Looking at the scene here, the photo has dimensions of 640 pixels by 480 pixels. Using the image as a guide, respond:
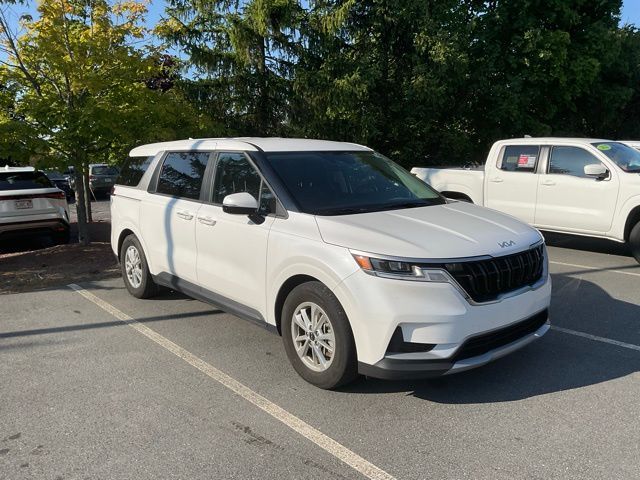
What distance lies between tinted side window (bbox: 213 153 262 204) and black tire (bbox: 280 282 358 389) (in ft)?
3.23

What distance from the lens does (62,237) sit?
1045cm

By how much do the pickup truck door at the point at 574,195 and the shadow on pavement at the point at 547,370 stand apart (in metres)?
3.11

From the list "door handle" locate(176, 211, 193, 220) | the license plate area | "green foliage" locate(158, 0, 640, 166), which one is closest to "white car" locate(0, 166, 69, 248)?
the license plate area

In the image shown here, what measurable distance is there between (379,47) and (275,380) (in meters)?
12.1

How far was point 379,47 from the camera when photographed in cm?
1446

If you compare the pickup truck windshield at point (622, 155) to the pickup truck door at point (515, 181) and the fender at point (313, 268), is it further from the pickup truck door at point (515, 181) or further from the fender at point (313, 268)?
the fender at point (313, 268)

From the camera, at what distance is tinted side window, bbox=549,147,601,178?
8398 millimetres

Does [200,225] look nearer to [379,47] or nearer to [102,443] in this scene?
[102,443]

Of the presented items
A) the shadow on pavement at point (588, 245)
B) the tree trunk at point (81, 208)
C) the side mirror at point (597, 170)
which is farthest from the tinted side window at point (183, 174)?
the shadow on pavement at point (588, 245)

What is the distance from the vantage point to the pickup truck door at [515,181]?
900cm

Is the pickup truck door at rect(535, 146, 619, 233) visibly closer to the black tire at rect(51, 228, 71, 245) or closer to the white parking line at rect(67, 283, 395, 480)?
the white parking line at rect(67, 283, 395, 480)

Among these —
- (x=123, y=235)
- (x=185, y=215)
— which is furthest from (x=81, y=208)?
(x=185, y=215)

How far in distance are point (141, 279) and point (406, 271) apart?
377cm

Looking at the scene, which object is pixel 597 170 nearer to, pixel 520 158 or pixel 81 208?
pixel 520 158
